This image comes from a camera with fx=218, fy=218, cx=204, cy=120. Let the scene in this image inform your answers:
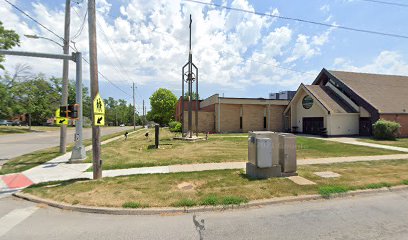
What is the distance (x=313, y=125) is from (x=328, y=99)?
3.55 meters

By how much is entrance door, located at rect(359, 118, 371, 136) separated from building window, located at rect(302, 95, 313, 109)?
5.49 metres

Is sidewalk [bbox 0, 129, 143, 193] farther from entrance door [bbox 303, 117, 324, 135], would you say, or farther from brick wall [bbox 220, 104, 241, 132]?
entrance door [bbox 303, 117, 324, 135]

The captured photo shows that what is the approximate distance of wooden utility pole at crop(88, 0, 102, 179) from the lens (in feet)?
24.0

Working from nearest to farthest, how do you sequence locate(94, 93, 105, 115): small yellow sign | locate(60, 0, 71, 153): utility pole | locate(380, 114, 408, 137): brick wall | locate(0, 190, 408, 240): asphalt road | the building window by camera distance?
1. locate(0, 190, 408, 240): asphalt road
2. locate(94, 93, 105, 115): small yellow sign
3. locate(60, 0, 71, 153): utility pole
4. locate(380, 114, 408, 137): brick wall
5. the building window

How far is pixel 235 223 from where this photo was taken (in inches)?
173

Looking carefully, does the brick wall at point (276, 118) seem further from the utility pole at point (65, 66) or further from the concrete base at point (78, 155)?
the concrete base at point (78, 155)

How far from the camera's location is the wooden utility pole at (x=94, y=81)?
24.0 feet

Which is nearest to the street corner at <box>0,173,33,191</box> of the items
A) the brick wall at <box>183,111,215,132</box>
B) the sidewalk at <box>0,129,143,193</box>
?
the sidewalk at <box>0,129,143,193</box>

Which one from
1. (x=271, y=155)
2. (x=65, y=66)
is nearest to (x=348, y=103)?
(x=271, y=155)

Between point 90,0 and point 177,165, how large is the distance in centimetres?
708

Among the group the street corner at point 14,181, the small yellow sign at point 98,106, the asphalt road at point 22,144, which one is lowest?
the street corner at point 14,181

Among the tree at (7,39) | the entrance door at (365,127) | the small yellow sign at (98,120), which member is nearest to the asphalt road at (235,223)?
the small yellow sign at (98,120)

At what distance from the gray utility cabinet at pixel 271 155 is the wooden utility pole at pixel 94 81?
519cm

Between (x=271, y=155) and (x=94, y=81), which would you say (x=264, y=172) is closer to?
(x=271, y=155)
